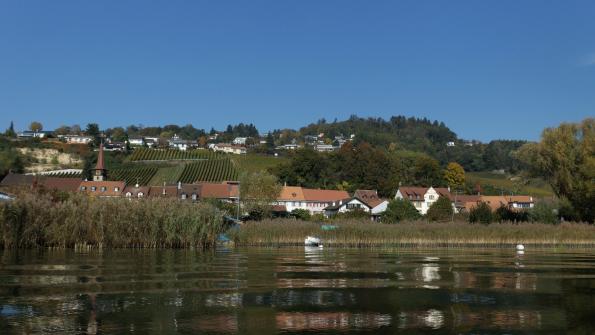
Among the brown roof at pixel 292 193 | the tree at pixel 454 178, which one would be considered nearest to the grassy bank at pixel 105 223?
the brown roof at pixel 292 193

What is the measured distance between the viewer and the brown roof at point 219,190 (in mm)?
127688

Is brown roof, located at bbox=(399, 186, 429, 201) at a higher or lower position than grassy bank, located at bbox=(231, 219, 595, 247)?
higher

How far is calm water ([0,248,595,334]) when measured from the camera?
14.9m

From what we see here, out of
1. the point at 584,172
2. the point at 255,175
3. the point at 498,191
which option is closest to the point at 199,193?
the point at 255,175

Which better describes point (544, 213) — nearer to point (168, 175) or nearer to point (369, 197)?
point (369, 197)

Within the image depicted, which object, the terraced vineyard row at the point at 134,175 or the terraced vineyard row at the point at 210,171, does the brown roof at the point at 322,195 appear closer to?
the terraced vineyard row at the point at 210,171

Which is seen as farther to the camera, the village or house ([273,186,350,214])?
house ([273,186,350,214])

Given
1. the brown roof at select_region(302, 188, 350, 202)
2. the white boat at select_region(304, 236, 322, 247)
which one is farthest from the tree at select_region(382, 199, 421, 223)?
the brown roof at select_region(302, 188, 350, 202)

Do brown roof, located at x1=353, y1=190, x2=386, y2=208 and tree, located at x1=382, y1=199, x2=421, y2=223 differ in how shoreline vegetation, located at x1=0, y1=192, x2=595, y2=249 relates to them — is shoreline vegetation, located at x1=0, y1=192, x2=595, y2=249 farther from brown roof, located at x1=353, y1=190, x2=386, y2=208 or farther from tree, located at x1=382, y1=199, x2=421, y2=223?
brown roof, located at x1=353, y1=190, x2=386, y2=208

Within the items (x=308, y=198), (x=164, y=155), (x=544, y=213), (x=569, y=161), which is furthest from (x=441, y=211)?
(x=164, y=155)

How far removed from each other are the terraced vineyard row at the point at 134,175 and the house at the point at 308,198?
3274 centimetres

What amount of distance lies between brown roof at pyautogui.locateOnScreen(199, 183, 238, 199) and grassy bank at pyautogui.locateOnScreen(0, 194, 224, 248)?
8341cm

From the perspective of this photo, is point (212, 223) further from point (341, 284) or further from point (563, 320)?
point (563, 320)

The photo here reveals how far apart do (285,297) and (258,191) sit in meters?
89.4
